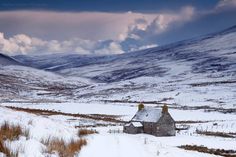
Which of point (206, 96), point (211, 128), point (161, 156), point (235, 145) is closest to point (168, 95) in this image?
point (206, 96)

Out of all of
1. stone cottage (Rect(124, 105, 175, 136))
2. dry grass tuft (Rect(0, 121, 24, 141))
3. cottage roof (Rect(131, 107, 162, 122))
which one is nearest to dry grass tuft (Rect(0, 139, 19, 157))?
dry grass tuft (Rect(0, 121, 24, 141))

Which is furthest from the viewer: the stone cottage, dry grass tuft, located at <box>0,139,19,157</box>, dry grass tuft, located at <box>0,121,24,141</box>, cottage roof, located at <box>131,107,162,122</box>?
cottage roof, located at <box>131,107,162,122</box>

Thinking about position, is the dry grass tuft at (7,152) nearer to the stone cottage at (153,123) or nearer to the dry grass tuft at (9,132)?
the dry grass tuft at (9,132)

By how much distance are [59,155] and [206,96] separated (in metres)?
154

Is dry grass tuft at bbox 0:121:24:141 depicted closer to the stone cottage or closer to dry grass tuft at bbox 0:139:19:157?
dry grass tuft at bbox 0:139:19:157

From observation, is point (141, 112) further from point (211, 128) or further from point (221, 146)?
point (221, 146)

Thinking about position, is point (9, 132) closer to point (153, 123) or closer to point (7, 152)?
point (7, 152)

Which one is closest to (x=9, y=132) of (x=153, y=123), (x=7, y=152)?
(x=7, y=152)

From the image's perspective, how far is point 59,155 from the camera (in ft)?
43.1

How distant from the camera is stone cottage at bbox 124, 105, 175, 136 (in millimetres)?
56062

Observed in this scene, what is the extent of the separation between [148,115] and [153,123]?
331 cm

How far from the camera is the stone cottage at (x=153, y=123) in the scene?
5606cm

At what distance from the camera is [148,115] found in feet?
203

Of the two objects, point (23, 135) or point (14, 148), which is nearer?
point (14, 148)
